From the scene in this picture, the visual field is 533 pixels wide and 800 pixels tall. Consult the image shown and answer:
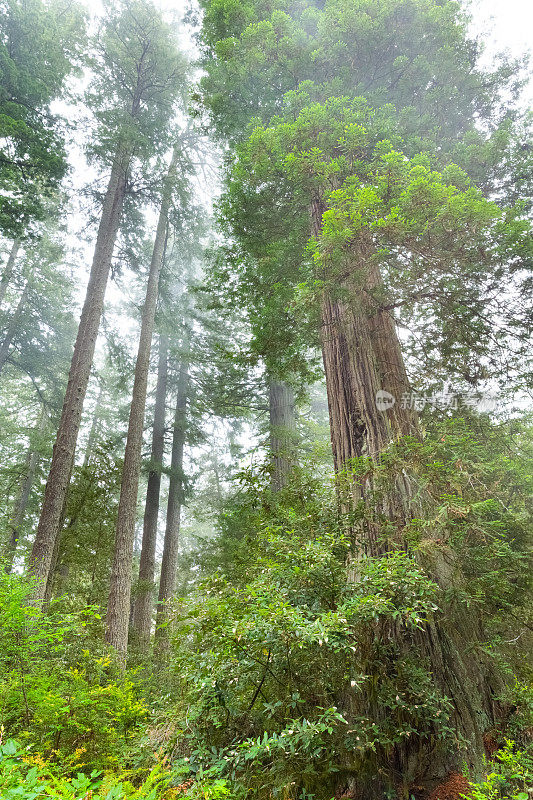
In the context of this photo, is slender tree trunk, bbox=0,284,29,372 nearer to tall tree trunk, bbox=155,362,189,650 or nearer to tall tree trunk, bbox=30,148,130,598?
tall tree trunk, bbox=155,362,189,650

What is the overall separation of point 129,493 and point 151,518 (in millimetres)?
3751

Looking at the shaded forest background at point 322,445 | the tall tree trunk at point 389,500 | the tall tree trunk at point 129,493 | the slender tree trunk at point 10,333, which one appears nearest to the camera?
the shaded forest background at point 322,445

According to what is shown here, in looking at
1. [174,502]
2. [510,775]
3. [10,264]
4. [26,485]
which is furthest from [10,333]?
[510,775]

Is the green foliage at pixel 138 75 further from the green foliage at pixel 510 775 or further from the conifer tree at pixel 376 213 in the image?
the green foliage at pixel 510 775

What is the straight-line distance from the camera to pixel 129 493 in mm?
9164

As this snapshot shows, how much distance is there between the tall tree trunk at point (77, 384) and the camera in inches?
291

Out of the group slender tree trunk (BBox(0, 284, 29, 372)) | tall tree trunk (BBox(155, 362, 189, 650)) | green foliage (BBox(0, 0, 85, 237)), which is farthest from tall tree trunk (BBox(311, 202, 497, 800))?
slender tree trunk (BBox(0, 284, 29, 372))

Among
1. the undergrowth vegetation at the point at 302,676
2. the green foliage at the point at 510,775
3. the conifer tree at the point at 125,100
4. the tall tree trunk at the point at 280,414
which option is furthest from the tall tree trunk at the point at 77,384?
the green foliage at the point at 510,775

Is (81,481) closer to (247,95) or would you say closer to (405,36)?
(247,95)

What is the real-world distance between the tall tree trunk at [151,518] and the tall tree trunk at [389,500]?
866cm

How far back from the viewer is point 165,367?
53.3 feet

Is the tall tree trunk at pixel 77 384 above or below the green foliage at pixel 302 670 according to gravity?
above

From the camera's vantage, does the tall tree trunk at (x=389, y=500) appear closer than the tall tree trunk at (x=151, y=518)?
Yes

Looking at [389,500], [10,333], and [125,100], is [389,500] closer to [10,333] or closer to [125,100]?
[125,100]
